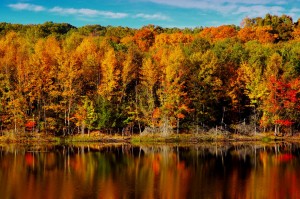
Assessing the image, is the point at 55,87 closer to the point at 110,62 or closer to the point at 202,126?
the point at 110,62

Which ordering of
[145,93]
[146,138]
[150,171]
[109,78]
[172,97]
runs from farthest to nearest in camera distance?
[145,93]
[109,78]
[172,97]
[146,138]
[150,171]

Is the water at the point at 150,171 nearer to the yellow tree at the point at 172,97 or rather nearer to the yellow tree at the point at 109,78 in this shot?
the yellow tree at the point at 172,97

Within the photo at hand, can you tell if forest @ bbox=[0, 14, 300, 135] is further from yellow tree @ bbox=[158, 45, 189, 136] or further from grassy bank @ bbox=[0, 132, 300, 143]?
grassy bank @ bbox=[0, 132, 300, 143]

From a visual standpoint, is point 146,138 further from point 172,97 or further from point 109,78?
point 109,78

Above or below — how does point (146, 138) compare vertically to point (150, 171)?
above

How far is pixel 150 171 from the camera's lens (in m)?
35.2

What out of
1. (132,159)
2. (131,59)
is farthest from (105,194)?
(131,59)

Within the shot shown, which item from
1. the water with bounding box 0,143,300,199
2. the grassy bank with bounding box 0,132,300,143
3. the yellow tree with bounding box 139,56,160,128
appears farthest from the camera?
the yellow tree with bounding box 139,56,160,128

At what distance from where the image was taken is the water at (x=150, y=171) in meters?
27.1

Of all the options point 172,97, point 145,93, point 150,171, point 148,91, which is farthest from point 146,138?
point 150,171

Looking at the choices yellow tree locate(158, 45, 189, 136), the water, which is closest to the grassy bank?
yellow tree locate(158, 45, 189, 136)

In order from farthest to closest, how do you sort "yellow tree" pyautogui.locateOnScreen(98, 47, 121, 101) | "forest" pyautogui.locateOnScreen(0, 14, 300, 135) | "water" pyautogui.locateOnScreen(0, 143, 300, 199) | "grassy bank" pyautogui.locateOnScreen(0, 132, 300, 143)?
"yellow tree" pyautogui.locateOnScreen(98, 47, 121, 101) → "forest" pyautogui.locateOnScreen(0, 14, 300, 135) → "grassy bank" pyautogui.locateOnScreen(0, 132, 300, 143) → "water" pyautogui.locateOnScreen(0, 143, 300, 199)

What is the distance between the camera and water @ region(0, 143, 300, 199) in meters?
27.1

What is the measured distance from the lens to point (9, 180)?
30984 millimetres
